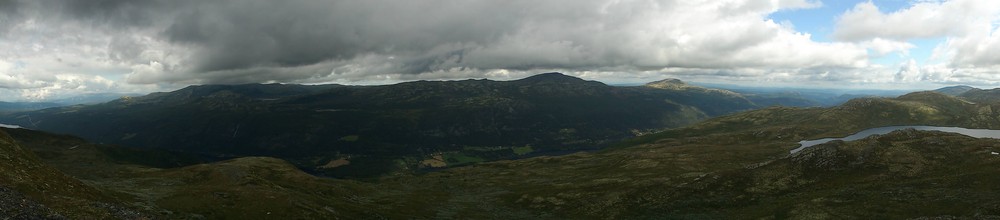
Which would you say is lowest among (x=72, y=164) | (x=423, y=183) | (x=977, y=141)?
(x=423, y=183)

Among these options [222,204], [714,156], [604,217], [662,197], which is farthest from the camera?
[714,156]

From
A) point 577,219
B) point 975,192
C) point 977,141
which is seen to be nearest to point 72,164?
point 577,219

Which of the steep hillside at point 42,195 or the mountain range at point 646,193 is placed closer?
the steep hillside at point 42,195

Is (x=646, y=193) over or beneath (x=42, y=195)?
beneath

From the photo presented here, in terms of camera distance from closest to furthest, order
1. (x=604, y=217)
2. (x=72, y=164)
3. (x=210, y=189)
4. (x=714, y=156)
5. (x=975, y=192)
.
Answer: (x=975, y=192), (x=210, y=189), (x=604, y=217), (x=714, y=156), (x=72, y=164)

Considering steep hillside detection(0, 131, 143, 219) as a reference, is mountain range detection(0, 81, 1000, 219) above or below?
below

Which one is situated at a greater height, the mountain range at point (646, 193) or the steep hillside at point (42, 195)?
the steep hillside at point (42, 195)

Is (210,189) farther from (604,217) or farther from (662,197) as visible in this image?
(662,197)

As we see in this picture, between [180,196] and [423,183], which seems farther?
[423,183]

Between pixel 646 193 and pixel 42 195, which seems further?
pixel 646 193

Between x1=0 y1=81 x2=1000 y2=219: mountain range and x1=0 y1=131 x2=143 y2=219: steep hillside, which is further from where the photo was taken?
x1=0 y1=81 x2=1000 y2=219: mountain range

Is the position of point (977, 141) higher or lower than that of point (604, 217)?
higher
